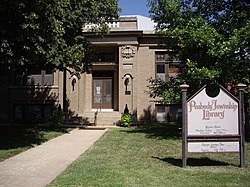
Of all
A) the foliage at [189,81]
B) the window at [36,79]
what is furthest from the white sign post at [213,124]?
the window at [36,79]

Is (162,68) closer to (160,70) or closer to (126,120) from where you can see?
(160,70)

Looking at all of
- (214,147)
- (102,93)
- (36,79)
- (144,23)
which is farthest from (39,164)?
(144,23)

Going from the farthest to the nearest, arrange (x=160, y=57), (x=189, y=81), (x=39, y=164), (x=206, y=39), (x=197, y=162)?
1. (x=160, y=57)
2. (x=189, y=81)
3. (x=206, y=39)
4. (x=197, y=162)
5. (x=39, y=164)

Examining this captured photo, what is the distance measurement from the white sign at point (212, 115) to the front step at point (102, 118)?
13.3 meters

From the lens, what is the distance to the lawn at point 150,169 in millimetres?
6570

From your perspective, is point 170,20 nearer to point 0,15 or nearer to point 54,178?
point 0,15

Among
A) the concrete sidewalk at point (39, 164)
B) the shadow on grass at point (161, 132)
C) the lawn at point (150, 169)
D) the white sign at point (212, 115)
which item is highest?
the white sign at point (212, 115)

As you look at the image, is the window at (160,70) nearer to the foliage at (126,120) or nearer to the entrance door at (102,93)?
the entrance door at (102,93)

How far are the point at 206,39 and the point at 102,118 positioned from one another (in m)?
11.4

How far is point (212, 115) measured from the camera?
27.2 ft

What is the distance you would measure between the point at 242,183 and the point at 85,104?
1795cm

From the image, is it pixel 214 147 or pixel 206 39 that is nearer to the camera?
pixel 214 147

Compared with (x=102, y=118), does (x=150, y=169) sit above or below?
below

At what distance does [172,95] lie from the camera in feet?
44.7
